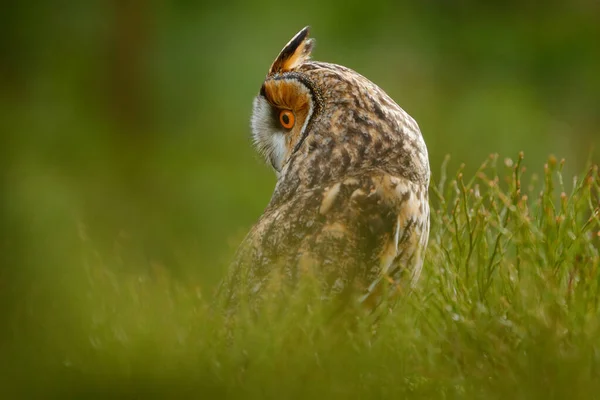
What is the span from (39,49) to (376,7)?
2854 mm

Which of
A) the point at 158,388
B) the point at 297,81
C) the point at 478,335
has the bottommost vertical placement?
the point at 158,388

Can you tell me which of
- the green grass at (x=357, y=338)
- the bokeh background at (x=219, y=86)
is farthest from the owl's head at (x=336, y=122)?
the bokeh background at (x=219, y=86)

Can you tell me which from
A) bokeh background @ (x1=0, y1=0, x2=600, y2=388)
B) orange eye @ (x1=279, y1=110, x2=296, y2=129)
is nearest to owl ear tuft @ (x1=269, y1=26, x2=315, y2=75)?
orange eye @ (x1=279, y1=110, x2=296, y2=129)

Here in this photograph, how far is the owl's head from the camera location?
68.7 inches

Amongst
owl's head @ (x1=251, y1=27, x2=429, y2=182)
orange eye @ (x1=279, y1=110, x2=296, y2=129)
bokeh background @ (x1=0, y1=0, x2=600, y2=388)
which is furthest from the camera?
bokeh background @ (x1=0, y1=0, x2=600, y2=388)

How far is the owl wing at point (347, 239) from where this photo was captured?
1.60m

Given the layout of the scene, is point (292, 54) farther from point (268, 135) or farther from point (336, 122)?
point (336, 122)

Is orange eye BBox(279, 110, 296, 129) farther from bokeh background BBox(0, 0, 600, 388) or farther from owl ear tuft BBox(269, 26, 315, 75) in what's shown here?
A: bokeh background BBox(0, 0, 600, 388)

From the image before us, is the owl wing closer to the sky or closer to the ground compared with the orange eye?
closer to the ground

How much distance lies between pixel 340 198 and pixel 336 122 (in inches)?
8.5

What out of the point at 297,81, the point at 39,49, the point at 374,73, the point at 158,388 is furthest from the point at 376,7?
the point at 158,388

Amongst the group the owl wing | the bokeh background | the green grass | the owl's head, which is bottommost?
the green grass

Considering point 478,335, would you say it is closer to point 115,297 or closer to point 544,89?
point 115,297

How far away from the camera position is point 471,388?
1.17 meters
